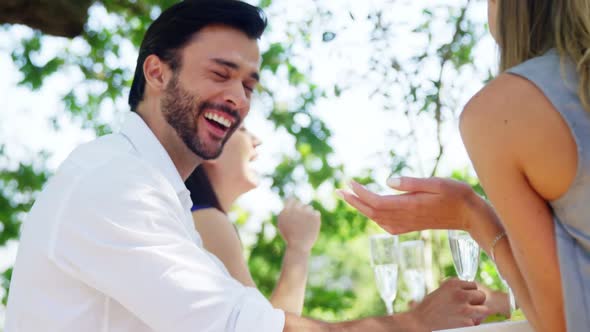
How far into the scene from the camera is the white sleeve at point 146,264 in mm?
1709

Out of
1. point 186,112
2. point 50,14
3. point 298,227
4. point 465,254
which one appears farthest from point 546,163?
point 50,14

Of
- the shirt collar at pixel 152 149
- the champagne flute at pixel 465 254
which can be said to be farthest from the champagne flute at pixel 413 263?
the shirt collar at pixel 152 149

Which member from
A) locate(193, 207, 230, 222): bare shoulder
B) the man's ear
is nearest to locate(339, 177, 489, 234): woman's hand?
the man's ear

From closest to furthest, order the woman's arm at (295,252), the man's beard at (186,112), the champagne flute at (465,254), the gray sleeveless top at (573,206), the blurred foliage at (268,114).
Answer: the gray sleeveless top at (573,206)
the champagne flute at (465,254)
the man's beard at (186,112)
the woman's arm at (295,252)
the blurred foliage at (268,114)

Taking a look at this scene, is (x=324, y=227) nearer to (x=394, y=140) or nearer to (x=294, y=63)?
(x=294, y=63)

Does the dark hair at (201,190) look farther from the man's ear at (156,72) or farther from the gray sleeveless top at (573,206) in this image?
the gray sleeveless top at (573,206)

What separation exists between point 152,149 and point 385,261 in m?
0.73

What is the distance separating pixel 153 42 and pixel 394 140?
61.1 inches

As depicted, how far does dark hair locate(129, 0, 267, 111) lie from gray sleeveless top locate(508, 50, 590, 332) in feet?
4.45

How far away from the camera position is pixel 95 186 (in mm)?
1811

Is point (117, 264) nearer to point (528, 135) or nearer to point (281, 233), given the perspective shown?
point (528, 135)

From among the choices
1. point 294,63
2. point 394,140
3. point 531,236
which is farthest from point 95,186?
point 294,63

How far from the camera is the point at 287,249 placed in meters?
2.99

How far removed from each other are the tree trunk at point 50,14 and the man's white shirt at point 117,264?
10.3 ft
